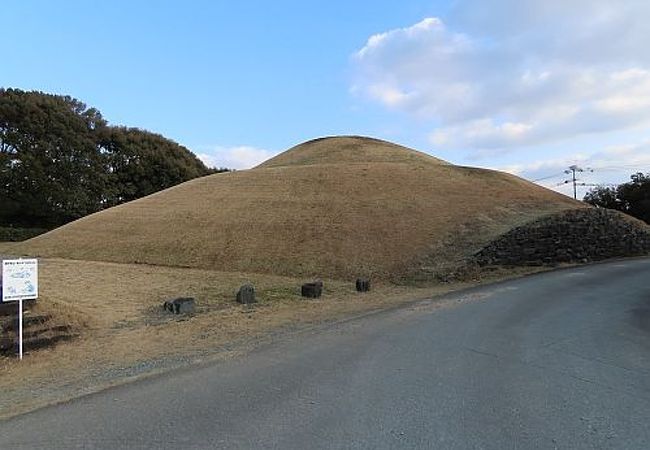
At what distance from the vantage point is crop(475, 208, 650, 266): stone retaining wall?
77.4ft

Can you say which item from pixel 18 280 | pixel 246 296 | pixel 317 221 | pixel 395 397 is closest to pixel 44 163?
pixel 317 221

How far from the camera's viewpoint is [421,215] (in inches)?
1167

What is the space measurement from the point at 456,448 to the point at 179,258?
2176cm

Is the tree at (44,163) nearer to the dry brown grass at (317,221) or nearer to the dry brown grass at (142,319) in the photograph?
the dry brown grass at (317,221)

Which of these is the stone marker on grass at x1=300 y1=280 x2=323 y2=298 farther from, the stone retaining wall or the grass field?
the stone retaining wall

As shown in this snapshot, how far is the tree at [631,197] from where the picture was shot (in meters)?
52.1

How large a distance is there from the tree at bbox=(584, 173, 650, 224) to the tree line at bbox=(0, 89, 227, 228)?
146 ft

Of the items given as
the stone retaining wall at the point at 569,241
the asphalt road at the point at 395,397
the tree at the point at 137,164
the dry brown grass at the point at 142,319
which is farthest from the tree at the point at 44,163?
the asphalt road at the point at 395,397

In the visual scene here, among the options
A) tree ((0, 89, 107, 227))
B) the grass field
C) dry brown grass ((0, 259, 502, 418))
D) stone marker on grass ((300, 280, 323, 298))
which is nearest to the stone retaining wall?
the grass field

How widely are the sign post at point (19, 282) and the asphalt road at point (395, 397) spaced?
284 centimetres

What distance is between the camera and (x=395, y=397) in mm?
6148

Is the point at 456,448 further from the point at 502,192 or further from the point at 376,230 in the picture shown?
the point at 502,192

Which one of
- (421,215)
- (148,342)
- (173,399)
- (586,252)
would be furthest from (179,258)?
(173,399)

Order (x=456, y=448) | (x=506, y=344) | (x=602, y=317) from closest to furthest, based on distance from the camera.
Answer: (x=456, y=448), (x=506, y=344), (x=602, y=317)
